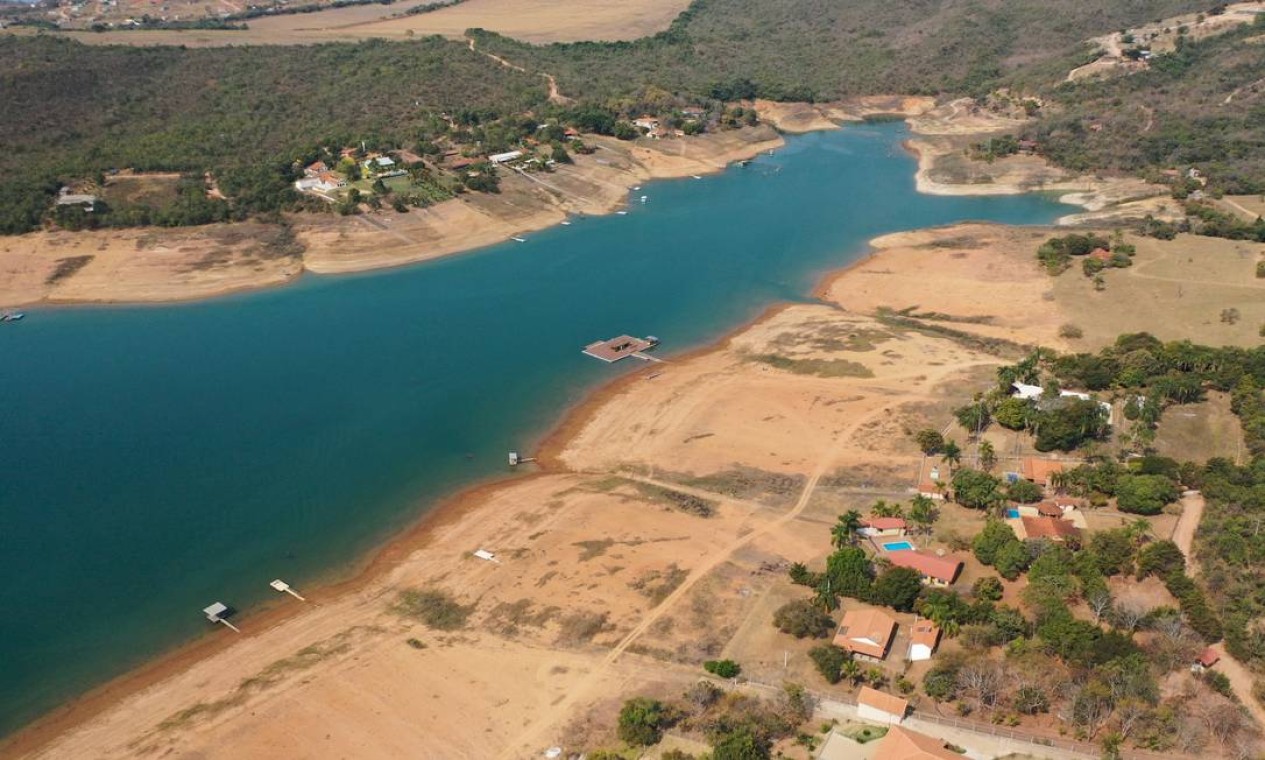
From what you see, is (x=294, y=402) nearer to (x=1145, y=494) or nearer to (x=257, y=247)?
(x=257, y=247)

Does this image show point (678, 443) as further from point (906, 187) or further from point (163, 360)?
point (906, 187)

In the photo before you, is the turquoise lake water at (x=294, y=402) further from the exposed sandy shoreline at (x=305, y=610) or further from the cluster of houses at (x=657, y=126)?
the cluster of houses at (x=657, y=126)

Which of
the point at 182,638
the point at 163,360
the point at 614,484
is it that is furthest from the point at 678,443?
the point at 163,360

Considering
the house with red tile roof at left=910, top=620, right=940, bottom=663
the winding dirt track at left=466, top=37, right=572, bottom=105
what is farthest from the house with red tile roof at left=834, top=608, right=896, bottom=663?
the winding dirt track at left=466, top=37, right=572, bottom=105

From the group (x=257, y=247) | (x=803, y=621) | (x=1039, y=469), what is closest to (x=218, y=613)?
(x=803, y=621)

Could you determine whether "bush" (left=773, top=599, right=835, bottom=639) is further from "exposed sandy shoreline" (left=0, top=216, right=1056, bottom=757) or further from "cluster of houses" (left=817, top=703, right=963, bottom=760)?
"exposed sandy shoreline" (left=0, top=216, right=1056, bottom=757)
